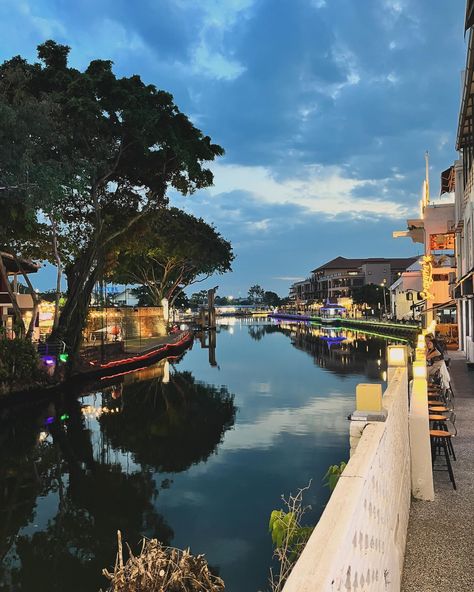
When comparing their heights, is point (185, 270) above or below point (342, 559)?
above

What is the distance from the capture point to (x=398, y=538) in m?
3.80

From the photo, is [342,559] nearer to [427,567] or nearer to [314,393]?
[427,567]

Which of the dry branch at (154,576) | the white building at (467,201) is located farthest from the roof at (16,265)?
the dry branch at (154,576)

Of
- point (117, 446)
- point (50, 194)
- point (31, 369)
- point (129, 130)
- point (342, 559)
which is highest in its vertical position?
point (129, 130)

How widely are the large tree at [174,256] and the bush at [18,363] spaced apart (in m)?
15.8

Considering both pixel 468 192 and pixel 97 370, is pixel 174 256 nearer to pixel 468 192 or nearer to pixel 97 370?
pixel 97 370

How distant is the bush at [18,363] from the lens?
1697 centimetres

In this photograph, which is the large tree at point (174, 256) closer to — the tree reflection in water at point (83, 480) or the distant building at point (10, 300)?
the distant building at point (10, 300)

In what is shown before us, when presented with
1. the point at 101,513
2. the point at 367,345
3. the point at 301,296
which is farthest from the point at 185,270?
the point at 301,296

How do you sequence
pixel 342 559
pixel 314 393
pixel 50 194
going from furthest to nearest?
pixel 314 393, pixel 50 194, pixel 342 559

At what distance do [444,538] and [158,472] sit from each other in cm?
748

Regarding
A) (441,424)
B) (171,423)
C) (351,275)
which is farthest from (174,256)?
(351,275)

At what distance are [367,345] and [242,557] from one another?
3416cm

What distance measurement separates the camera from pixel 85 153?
65.5 ft
